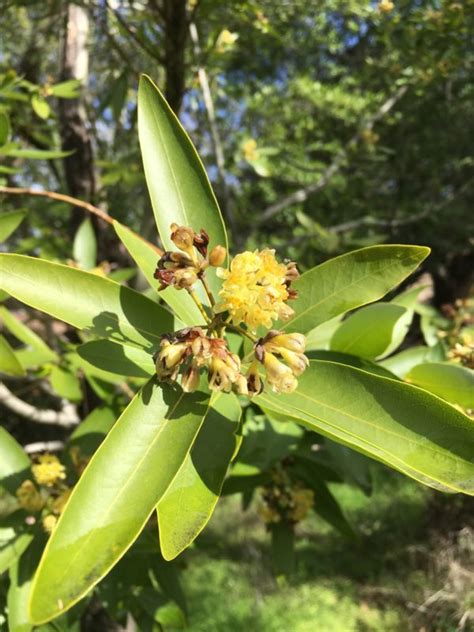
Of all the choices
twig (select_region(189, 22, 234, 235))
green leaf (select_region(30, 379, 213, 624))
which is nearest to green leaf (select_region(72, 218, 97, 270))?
twig (select_region(189, 22, 234, 235))

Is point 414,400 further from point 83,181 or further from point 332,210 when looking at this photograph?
point 332,210


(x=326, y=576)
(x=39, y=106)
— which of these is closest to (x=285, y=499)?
(x=39, y=106)

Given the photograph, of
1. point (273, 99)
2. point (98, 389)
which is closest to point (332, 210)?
point (273, 99)

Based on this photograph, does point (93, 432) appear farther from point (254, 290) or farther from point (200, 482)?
point (254, 290)

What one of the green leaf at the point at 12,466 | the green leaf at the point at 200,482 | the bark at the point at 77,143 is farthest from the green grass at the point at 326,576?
the green leaf at the point at 200,482

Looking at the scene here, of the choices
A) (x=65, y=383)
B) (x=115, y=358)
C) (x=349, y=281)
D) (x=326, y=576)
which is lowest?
(x=326, y=576)

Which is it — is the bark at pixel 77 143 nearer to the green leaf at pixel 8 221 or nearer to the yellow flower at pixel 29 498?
the green leaf at pixel 8 221

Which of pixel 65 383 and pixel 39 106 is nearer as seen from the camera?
pixel 65 383
